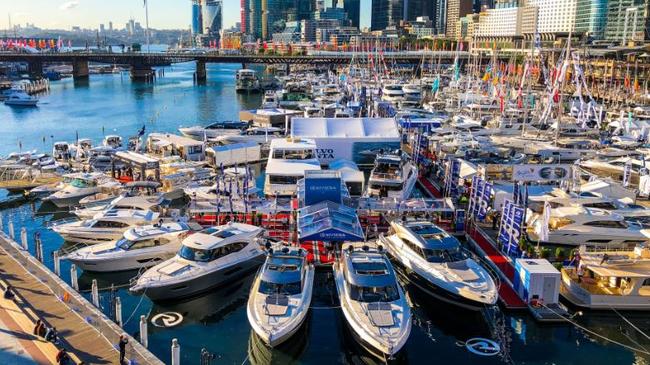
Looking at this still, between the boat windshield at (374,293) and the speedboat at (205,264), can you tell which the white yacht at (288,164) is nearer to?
the speedboat at (205,264)

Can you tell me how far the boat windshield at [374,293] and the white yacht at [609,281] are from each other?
8.00 metres

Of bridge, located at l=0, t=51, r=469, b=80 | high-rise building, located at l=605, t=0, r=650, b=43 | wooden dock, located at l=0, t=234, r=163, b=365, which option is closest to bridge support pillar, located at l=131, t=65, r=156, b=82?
bridge, located at l=0, t=51, r=469, b=80

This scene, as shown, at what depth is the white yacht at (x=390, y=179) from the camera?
35.6m

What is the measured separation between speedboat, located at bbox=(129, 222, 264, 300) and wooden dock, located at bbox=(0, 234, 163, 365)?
269 cm

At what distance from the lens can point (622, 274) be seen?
23266 mm

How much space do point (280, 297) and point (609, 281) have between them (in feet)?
45.0

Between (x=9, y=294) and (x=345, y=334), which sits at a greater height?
(x=9, y=294)

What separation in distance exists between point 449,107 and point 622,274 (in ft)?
180

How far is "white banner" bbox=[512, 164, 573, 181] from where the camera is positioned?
35.7 metres

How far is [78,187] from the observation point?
37.8 m

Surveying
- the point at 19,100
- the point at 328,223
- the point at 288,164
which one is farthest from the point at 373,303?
the point at 19,100

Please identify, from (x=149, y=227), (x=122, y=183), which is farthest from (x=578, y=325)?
(x=122, y=183)

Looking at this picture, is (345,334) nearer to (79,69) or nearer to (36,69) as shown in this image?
(79,69)

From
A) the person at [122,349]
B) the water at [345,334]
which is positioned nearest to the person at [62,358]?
the person at [122,349]
